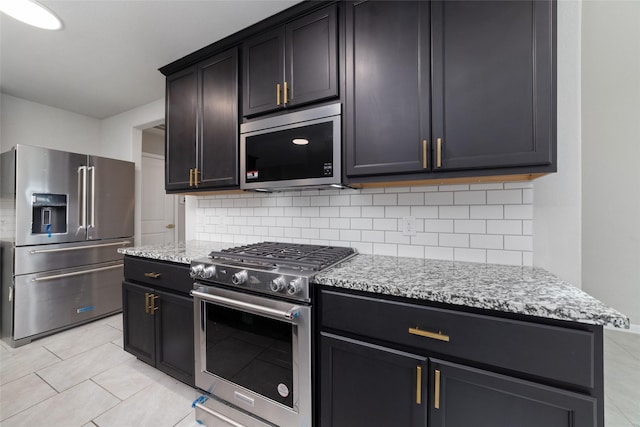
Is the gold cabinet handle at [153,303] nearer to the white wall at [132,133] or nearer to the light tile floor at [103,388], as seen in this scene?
the light tile floor at [103,388]

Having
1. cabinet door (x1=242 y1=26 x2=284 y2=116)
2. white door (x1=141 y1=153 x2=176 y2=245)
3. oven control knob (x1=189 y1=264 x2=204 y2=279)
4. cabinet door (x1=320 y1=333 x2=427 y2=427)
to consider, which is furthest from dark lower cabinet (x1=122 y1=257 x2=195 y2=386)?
white door (x1=141 y1=153 x2=176 y2=245)

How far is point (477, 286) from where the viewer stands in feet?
3.34

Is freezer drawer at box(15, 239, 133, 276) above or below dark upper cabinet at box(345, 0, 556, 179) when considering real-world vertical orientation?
below

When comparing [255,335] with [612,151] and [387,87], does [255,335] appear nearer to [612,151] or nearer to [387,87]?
[387,87]

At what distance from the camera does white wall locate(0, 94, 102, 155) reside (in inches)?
114

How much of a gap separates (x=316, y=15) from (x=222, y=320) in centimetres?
192

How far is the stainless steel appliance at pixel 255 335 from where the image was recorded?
1.20 m

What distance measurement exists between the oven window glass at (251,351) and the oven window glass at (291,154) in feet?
2.87

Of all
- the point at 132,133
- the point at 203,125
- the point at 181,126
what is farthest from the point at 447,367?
the point at 132,133

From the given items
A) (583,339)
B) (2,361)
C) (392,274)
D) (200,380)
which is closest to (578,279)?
(583,339)

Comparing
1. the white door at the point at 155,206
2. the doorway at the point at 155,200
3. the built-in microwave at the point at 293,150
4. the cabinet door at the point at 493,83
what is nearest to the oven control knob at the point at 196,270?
the built-in microwave at the point at 293,150

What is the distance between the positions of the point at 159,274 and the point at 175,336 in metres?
0.44

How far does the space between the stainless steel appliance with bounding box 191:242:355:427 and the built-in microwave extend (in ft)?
1.56

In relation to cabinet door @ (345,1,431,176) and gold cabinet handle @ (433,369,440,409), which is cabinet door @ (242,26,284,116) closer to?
cabinet door @ (345,1,431,176)
